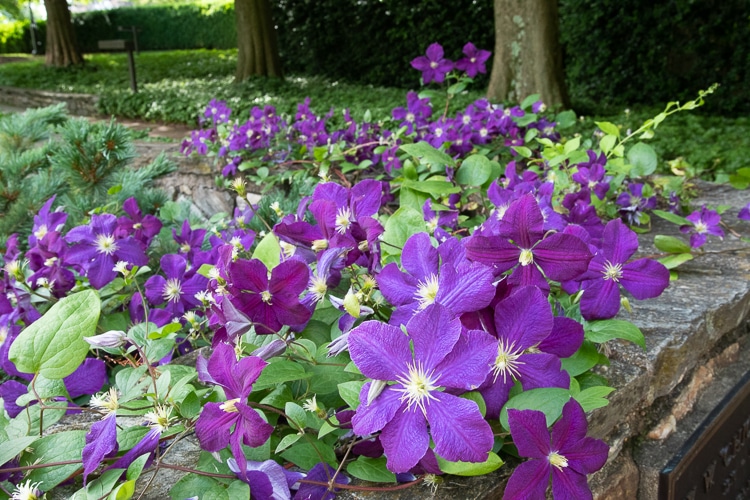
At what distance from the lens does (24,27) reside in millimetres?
24594

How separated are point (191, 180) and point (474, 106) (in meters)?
1.60

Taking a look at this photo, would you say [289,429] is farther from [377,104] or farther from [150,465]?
[377,104]

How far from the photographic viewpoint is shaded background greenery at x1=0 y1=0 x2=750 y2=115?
7.41 m

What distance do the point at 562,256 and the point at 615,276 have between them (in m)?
0.19

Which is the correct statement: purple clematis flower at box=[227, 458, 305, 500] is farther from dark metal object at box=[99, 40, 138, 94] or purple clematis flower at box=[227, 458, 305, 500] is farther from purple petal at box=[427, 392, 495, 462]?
dark metal object at box=[99, 40, 138, 94]

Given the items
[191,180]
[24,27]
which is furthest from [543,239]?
[24,27]

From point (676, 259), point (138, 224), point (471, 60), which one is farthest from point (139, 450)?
point (471, 60)

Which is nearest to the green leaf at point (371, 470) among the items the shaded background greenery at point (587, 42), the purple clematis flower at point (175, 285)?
the purple clematis flower at point (175, 285)

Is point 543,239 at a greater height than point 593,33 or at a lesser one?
lesser

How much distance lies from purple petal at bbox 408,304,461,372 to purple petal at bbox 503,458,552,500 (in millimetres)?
167

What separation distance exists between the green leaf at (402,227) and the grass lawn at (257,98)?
200 centimetres

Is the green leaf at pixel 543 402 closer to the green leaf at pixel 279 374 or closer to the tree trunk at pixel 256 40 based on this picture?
the green leaf at pixel 279 374

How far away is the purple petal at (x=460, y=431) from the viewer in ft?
2.06

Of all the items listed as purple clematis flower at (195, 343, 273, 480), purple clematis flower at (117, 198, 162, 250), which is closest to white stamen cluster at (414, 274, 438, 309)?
purple clematis flower at (195, 343, 273, 480)
